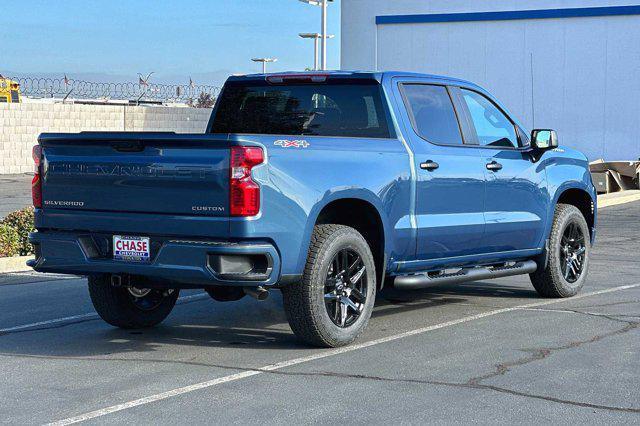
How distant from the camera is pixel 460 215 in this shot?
9.34m

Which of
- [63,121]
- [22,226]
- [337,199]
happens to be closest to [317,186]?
[337,199]

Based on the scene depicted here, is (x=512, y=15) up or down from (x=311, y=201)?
up

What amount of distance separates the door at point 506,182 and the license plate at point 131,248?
10.7ft

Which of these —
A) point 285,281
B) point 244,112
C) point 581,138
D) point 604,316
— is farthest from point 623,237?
point 581,138

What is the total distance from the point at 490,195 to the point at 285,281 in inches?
107

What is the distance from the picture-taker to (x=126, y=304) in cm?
902

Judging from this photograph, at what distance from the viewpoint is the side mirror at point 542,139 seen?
10109mm

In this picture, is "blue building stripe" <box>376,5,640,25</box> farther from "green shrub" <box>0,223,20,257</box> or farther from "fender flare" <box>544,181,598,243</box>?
"green shrub" <box>0,223,20,257</box>

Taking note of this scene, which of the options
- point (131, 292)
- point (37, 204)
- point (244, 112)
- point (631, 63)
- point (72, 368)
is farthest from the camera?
point (631, 63)

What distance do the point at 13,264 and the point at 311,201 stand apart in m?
6.28

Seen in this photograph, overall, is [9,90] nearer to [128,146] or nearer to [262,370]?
[128,146]

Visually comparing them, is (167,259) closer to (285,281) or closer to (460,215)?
(285,281)

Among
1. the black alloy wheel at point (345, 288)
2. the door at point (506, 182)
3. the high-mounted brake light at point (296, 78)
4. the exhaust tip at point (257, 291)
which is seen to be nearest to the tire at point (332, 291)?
the black alloy wheel at point (345, 288)

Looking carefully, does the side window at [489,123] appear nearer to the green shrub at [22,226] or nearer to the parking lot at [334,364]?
the parking lot at [334,364]
